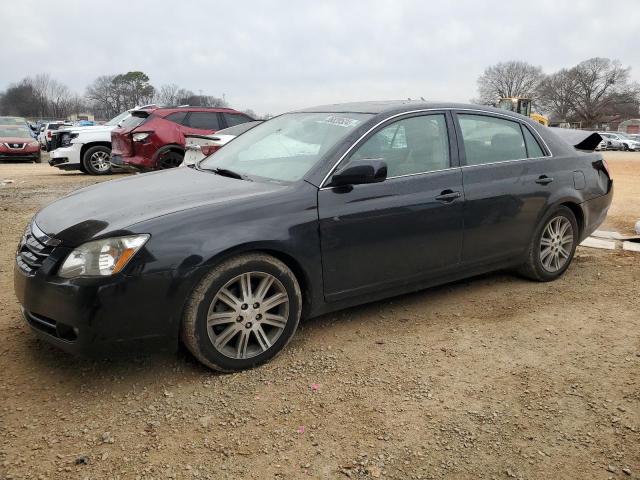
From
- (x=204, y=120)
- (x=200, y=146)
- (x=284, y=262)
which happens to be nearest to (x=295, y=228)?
→ (x=284, y=262)

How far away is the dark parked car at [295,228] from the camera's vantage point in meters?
2.86

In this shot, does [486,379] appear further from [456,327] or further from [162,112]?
[162,112]

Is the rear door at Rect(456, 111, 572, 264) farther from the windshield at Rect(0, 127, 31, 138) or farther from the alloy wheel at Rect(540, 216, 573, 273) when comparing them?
the windshield at Rect(0, 127, 31, 138)

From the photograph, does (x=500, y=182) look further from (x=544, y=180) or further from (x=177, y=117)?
(x=177, y=117)

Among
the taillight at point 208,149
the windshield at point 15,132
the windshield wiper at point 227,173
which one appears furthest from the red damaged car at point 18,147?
the windshield wiper at point 227,173

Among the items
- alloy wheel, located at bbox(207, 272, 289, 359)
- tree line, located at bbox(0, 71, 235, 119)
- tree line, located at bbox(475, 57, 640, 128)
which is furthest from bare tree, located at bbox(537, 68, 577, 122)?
alloy wheel, located at bbox(207, 272, 289, 359)

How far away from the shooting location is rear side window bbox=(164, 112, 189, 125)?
37.1 ft

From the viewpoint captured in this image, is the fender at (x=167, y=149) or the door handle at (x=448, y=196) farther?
the fender at (x=167, y=149)

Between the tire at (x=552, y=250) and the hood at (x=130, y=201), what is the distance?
2.43 metres

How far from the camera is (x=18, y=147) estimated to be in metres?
20.0

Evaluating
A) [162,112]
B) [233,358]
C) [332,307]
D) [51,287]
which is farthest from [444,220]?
[162,112]

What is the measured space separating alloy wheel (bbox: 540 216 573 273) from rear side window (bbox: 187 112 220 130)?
8.49 m

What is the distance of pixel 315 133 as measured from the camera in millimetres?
3953

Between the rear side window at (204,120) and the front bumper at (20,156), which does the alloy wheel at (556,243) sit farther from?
the front bumper at (20,156)
